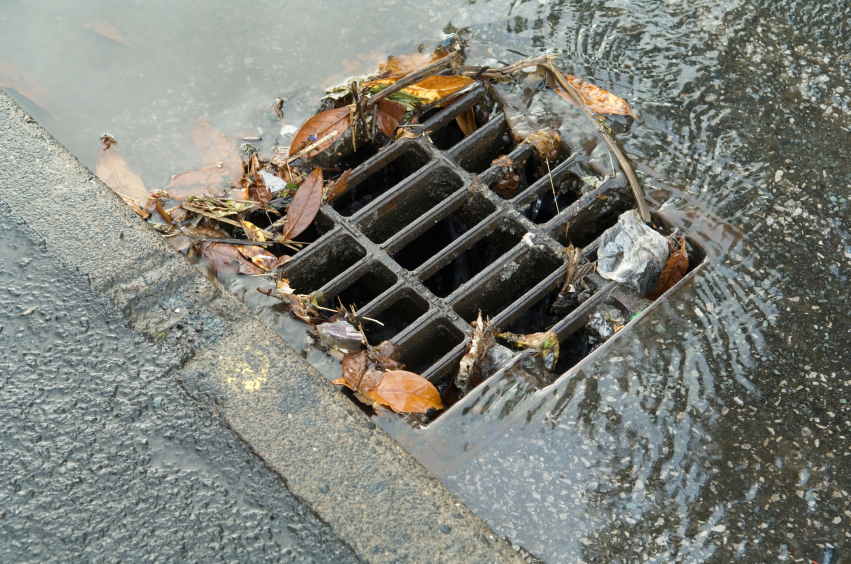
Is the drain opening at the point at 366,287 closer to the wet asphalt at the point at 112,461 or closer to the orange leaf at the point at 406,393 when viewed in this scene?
the orange leaf at the point at 406,393

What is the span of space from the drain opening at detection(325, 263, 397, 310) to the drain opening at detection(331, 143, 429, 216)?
1.08 feet

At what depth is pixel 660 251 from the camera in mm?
2131

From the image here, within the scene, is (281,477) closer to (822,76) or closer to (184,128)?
(184,128)

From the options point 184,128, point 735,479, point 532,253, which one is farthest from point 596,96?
point 184,128

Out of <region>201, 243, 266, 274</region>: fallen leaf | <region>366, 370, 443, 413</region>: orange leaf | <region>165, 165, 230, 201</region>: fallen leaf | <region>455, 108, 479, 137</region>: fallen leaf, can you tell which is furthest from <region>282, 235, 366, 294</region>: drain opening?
<region>455, 108, 479, 137</region>: fallen leaf

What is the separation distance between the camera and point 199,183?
2471 mm

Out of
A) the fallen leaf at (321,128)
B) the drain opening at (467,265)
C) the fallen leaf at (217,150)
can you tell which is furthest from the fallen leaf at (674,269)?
the fallen leaf at (217,150)

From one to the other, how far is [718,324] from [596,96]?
1047 mm

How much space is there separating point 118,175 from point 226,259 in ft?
2.45

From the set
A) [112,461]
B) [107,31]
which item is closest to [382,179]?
[112,461]

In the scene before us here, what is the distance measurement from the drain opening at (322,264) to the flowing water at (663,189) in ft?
2.14

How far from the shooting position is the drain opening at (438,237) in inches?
97.6

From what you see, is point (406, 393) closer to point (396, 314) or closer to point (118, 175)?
point (396, 314)

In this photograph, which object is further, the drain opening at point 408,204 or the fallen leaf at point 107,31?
the fallen leaf at point 107,31
